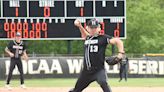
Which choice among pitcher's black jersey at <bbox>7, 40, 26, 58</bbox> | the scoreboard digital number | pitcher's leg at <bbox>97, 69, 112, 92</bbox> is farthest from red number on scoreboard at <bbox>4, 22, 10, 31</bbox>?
pitcher's leg at <bbox>97, 69, 112, 92</bbox>

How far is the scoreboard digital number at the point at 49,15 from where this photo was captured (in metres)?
28.1

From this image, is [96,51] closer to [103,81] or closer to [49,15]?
[103,81]

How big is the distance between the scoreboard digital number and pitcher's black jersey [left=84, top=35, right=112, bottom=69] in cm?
1654

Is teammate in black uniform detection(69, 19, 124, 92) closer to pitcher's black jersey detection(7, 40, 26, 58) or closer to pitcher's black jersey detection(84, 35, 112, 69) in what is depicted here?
pitcher's black jersey detection(84, 35, 112, 69)

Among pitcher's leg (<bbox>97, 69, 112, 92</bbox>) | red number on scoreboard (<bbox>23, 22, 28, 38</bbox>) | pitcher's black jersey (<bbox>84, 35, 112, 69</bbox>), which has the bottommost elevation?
pitcher's leg (<bbox>97, 69, 112, 92</bbox>)

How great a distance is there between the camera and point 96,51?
11586mm

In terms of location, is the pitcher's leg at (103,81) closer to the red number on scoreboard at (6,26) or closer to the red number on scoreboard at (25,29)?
the red number on scoreboard at (25,29)

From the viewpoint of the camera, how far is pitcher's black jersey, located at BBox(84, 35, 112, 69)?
11.6 metres

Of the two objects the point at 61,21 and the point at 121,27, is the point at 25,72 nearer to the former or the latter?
the point at 61,21

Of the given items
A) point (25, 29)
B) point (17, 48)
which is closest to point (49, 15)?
point (25, 29)

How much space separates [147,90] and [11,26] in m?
10.4

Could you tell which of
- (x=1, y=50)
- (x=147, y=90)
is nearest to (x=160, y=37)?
(x=1, y=50)

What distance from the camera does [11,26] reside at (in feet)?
92.8

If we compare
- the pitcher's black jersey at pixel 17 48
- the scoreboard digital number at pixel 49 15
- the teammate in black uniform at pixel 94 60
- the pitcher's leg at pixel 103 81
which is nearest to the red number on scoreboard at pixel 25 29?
the scoreboard digital number at pixel 49 15
